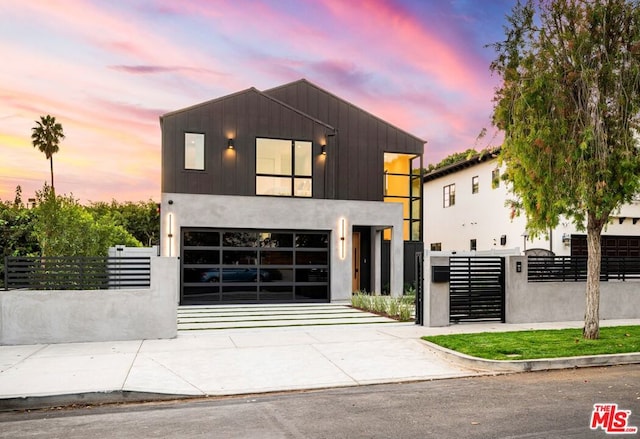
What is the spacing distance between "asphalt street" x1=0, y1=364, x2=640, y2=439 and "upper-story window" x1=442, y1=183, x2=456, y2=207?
78.9 feet

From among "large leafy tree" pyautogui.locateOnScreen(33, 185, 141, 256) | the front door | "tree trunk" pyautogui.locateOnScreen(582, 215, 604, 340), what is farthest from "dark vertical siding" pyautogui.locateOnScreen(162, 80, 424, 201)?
"tree trunk" pyautogui.locateOnScreen(582, 215, 604, 340)

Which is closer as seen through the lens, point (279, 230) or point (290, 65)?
point (279, 230)

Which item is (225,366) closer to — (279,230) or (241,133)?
(279,230)

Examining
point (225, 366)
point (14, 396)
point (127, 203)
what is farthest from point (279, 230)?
point (127, 203)

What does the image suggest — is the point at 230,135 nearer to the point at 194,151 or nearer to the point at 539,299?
the point at 194,151

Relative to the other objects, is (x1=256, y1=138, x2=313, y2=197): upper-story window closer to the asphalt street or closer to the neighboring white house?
the neighboring white house

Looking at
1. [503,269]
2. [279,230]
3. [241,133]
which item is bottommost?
[503,269]

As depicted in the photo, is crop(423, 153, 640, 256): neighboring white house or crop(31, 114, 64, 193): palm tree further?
crop(31, 114, 64, 193): palm tree

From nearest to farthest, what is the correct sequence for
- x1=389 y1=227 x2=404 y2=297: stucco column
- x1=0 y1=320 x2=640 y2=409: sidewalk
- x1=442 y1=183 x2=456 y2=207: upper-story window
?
x1=0 y1=320 x2=640 y2=409: sidewalk → x1=389 y1=227 x2=404 y2=297: stucco column → x1=442 y1=183 x2=456 y2=207: upper-story window

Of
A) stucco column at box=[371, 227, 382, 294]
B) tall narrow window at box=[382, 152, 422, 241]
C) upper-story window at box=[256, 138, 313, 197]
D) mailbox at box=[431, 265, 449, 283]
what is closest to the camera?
mailbox at box=[431, 265, 449, 283]

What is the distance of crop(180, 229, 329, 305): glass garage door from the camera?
16938 millimetres

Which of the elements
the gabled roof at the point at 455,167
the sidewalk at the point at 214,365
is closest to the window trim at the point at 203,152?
the sidewalk at the point at 214,365

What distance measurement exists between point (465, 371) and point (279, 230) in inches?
417

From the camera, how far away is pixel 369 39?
16969 millimetres
